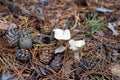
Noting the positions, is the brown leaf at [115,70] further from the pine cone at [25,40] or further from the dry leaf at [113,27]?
the pine cone at [25,40]

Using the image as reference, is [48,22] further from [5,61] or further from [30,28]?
[5,61]

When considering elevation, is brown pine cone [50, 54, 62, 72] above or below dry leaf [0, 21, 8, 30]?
below

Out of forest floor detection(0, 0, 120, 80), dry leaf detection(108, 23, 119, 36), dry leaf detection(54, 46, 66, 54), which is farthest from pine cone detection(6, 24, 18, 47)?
dry leaf detection(108, 23, 119, 36)

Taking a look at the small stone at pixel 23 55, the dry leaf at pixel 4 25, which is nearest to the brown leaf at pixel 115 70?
the small stone at pixel 23 55

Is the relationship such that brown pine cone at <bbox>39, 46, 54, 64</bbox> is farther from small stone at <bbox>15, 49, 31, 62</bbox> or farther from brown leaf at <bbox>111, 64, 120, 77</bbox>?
brown leaf at <bbox>111, 64, 120, 77</bbox>

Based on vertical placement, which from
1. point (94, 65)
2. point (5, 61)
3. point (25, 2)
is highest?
point (25, 2)

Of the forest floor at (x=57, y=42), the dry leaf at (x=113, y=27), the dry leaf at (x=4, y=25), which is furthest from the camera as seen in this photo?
the dry leaf at (x=113, y=27)

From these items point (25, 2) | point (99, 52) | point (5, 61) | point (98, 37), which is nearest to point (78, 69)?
point (99, 52)
